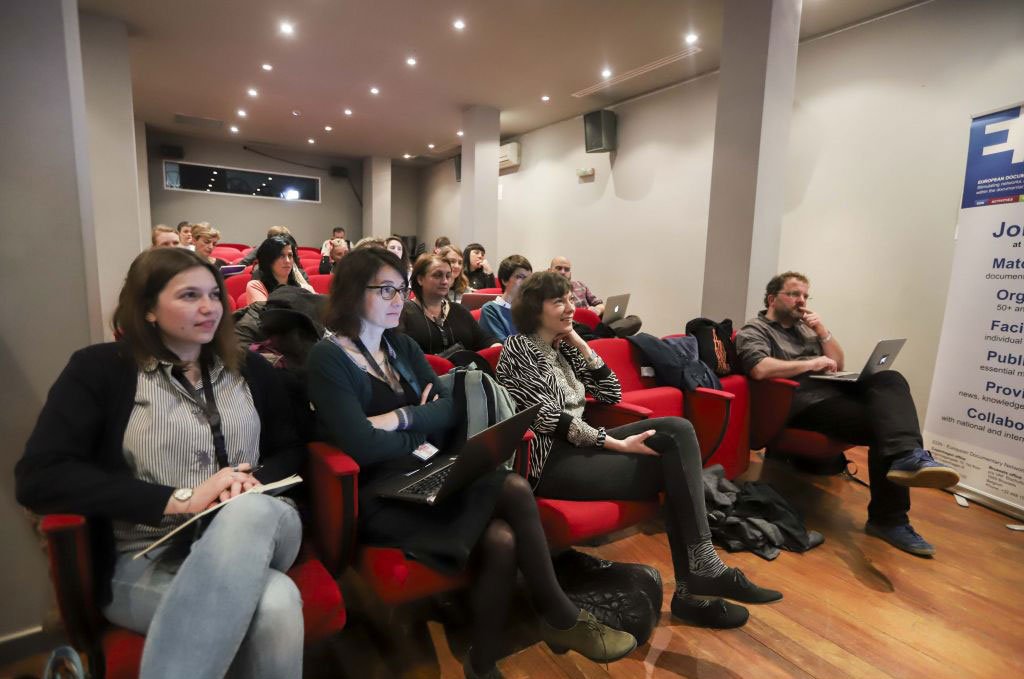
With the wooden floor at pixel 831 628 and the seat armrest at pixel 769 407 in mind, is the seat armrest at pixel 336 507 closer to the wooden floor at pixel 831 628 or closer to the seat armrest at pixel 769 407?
the wooden floor at pixel 831 628

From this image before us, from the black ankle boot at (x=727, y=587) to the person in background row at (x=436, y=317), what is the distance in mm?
1435

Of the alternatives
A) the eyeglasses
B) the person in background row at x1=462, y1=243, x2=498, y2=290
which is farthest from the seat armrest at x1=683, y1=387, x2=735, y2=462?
the person in background row at x1=462, y1=243, x2=498, y2=290

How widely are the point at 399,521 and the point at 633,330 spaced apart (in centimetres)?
274

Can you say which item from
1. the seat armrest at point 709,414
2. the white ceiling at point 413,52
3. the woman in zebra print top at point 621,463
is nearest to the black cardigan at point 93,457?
the woman in zebra print top at point 621,463

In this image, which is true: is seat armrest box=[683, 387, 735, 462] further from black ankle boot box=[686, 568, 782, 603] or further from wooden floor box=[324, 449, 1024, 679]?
black ankle boot box=[686, 568, 782, 603]

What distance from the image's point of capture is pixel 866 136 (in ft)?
13.9

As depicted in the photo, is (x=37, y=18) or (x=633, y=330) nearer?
(x=37, y=18)

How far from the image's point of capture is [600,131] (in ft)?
22.6

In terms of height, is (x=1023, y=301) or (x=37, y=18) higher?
(x=37, y=18)

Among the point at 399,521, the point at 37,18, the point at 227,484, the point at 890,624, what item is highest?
the point at 37,18

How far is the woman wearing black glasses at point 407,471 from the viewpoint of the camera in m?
1.50

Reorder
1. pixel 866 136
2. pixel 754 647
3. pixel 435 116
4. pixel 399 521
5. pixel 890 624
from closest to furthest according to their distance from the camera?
pixel 399 521 < pixel 754 647 < pixel 890 624 < pixel 866 136 < pixel 435 116

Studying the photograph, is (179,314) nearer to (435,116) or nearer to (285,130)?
(435,116)

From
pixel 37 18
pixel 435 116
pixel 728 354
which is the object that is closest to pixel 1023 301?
pixel 728 354
